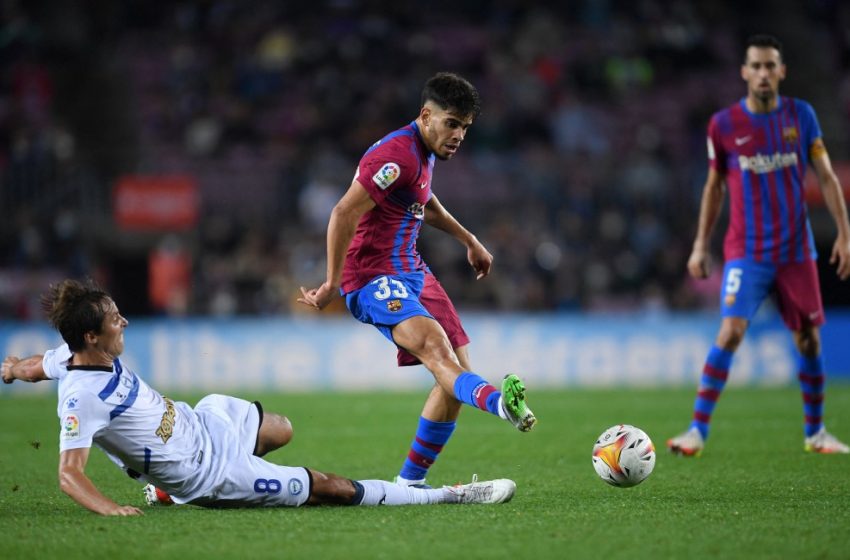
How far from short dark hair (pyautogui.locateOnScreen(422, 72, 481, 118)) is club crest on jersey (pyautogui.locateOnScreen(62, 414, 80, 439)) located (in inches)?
92.8

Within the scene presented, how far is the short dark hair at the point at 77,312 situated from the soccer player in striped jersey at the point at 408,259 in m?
1.09

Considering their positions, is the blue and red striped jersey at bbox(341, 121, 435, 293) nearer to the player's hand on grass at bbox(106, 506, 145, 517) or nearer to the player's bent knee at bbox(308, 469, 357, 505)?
the player's bent knee at bbox(308, 469, 357, 505)

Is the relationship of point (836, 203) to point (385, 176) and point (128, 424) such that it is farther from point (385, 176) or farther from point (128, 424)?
point (128, 424)

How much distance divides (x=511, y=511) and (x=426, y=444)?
87cm

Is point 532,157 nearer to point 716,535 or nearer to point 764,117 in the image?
point 764,117

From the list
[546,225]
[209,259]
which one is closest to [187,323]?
[209,259]

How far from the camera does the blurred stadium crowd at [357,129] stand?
56.4 ft

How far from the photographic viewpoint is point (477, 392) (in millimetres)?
5492

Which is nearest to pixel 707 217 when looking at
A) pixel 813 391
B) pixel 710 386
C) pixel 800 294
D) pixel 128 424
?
pixel 800 294

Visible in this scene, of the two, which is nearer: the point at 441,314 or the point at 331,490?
the point at 331,490

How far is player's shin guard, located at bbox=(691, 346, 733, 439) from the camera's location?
8.20 metres

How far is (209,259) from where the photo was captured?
17.7 metres

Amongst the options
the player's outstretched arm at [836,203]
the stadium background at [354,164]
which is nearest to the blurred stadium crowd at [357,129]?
the stadium background at [354,164]

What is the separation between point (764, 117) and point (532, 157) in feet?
35.5
